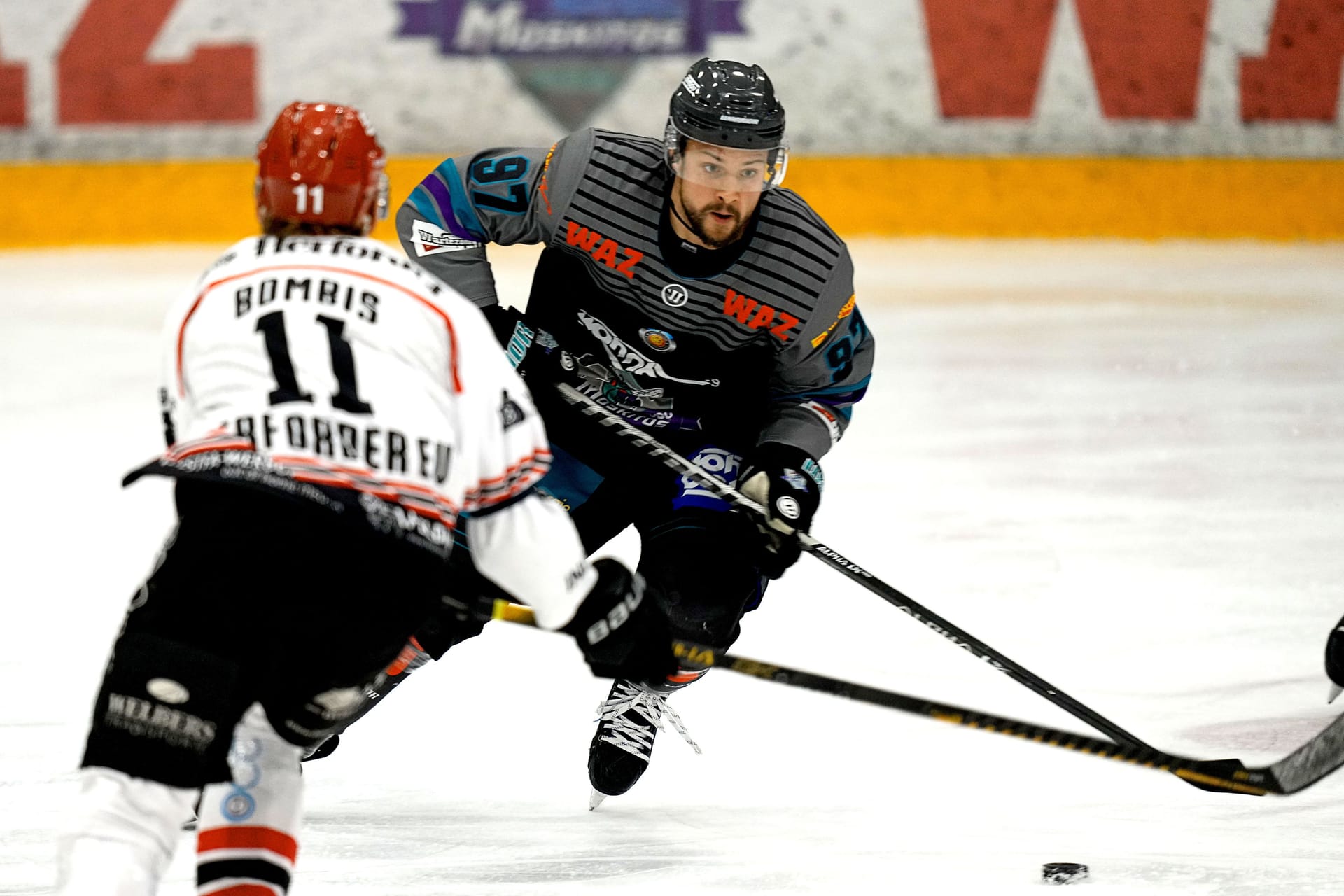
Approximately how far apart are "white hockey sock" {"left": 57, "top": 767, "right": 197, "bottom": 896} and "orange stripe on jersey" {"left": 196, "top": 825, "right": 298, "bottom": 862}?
69 millimetres

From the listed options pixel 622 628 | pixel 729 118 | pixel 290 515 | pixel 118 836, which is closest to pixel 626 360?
pixel 729 118

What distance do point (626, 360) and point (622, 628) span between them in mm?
977

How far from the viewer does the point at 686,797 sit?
2709mm

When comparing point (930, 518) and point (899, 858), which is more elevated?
point (899, 858)

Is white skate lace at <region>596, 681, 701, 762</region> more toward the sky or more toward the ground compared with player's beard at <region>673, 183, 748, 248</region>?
more toward the ground

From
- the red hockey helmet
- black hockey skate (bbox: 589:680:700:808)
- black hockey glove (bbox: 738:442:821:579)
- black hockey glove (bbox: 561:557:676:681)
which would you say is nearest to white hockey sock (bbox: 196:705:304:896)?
black hockey glove (bbox: 561:557:676:681)

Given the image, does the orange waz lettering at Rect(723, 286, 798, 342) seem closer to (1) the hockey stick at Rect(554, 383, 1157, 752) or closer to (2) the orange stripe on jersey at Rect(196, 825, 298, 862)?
(1) the hockey stick at Rect(554, 383, 1157, 752)

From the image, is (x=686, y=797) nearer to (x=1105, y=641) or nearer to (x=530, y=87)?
(x=1105, y=641)

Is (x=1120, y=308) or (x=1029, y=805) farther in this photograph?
(x=1120, y=308)

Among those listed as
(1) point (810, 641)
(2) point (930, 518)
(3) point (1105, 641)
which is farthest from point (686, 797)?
(2) point (930, 518)

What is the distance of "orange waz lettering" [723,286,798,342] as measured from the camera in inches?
107

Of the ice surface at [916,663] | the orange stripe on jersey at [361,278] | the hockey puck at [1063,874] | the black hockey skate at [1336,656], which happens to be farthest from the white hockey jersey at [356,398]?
the black hockey skate at [1336,656]

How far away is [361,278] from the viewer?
5.65 ft

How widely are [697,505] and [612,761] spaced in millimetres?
428
